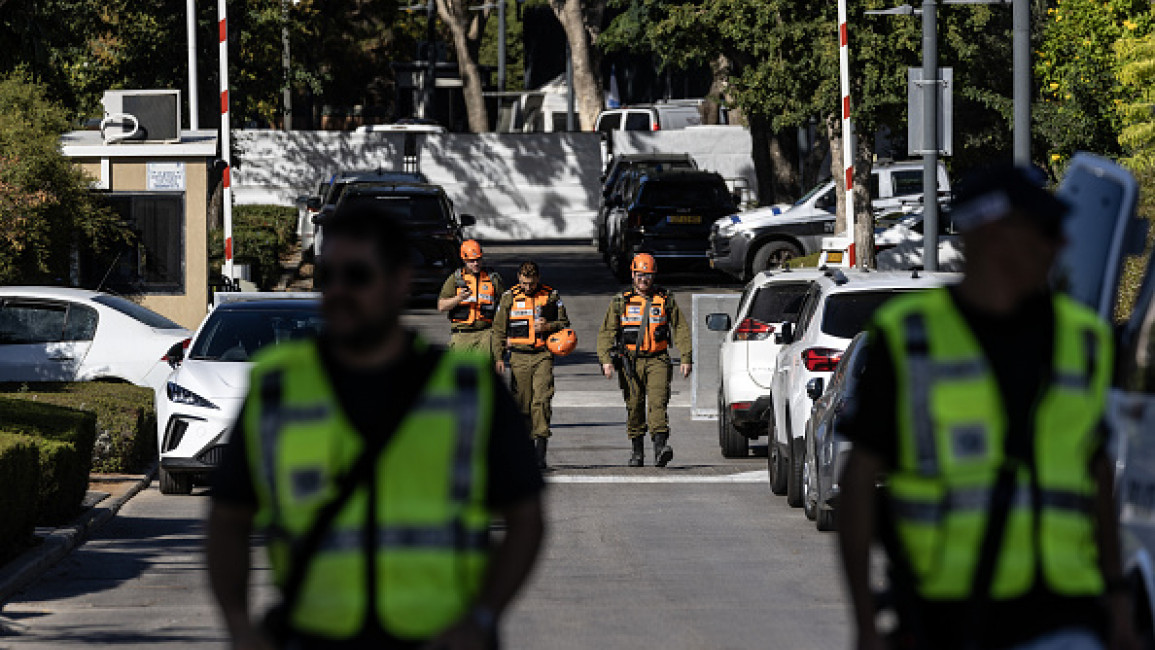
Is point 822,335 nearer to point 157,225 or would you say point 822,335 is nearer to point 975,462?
point 975,462

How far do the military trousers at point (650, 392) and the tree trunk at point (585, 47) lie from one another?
119 feet

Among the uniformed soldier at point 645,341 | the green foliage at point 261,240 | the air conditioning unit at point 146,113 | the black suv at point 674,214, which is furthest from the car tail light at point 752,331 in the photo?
the black suv at point 674,214

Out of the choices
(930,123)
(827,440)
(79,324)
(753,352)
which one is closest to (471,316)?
(753,352)

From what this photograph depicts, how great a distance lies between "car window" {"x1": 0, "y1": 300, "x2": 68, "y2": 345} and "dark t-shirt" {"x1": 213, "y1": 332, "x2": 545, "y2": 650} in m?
16.0

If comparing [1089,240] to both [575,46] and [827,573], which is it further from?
[575,46]

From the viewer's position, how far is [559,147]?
48281mm

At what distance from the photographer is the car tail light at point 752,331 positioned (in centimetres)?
1809

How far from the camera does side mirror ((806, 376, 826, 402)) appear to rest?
548 inches

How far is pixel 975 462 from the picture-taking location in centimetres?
441

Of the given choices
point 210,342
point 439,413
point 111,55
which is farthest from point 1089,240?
point 111,55

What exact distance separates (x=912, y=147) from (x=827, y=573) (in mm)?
13422

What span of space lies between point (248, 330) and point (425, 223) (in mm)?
14103

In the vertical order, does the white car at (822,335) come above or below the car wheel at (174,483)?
above

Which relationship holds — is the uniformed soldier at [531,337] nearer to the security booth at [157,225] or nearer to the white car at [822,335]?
the white car at [822,335]
